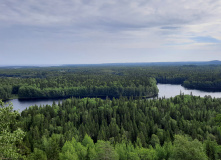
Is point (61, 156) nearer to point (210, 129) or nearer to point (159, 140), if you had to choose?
point (159, 140)

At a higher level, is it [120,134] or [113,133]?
[120,134]

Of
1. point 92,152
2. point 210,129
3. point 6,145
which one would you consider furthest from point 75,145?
point 210,129

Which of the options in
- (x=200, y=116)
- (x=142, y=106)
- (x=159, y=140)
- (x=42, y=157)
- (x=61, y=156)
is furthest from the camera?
(x=142, y=106)

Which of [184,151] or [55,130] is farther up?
[184,151]

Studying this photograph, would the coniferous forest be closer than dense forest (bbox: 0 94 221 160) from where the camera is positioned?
Yes

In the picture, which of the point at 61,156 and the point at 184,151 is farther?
the point at 61,156

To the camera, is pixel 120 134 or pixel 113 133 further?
pixel 113 133

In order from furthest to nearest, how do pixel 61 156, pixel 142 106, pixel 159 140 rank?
pixel 142 106, pixel 159 140, pixel 61 156

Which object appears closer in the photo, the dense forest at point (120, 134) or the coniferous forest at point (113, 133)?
the coniferous forest at point (113, 133)
